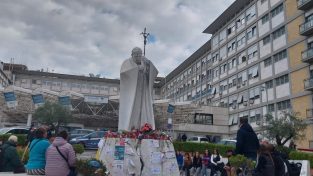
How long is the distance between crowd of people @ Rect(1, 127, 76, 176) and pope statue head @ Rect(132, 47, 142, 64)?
4.63 metres

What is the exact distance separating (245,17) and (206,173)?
122 feet

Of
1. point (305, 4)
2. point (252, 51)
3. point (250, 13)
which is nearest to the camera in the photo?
point (305, 4)

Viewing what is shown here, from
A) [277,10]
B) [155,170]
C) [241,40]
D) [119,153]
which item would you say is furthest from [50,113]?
[155,170]

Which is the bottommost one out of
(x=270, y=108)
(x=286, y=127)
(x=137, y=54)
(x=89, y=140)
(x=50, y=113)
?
(x=89, y=140)

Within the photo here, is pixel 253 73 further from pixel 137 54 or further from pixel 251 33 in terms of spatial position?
pixel 137 54

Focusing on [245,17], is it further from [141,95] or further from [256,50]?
[141,95]

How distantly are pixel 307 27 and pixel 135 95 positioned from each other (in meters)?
29.3

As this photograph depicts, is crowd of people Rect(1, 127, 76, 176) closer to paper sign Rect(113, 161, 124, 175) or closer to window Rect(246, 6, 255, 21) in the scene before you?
paper sign Rect(113, 161, 124, 175)

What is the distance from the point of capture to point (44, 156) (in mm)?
7426

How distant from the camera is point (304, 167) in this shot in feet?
36.5

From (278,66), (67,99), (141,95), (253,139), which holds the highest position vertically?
(278,66)

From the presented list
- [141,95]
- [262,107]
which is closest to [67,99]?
[262,107]

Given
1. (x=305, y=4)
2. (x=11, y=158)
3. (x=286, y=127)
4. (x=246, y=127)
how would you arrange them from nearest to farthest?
(x=246, y=127) < (x=11, y=158) < (x=286, y=127) < (x=305, y=4)

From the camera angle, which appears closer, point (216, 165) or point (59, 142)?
point (59, 142)
